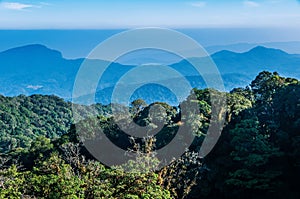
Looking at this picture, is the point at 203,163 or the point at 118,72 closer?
the point at 203,163

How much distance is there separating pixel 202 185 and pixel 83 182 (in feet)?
19.4

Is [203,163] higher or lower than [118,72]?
lower

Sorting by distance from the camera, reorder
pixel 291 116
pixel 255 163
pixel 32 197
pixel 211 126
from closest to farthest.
→ pixel 32 197 → pixel 255 163 → pixel 291 116 → pixel 211 126

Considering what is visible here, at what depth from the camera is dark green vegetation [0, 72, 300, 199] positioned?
6941 mm

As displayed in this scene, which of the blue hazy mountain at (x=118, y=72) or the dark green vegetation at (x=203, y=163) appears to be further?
the blue hazy mountain at (x=118, y=72)

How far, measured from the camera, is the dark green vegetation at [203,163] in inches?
273

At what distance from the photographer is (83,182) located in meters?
6.99

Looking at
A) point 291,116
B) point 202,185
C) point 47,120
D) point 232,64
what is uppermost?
point 232,64

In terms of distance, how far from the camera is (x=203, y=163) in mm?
12305

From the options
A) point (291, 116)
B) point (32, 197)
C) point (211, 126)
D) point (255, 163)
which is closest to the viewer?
point (32, 197)

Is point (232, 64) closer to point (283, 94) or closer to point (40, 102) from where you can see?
point (40, 102)

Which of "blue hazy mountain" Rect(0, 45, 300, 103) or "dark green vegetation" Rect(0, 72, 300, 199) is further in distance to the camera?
"blue hazy mountain" Rect(0, 45, 300, 103)

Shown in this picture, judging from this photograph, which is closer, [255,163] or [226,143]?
[255,163]

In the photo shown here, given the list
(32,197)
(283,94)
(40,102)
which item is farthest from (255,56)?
(32,197)
